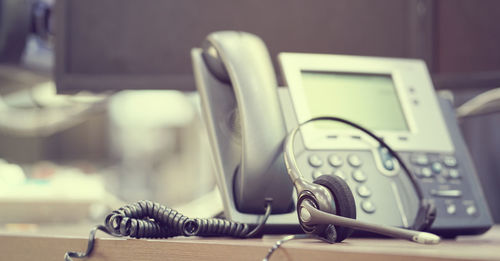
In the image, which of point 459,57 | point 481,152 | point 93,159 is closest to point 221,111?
point 459,57

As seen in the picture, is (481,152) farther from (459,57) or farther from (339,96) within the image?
(339,96)

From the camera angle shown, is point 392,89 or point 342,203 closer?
point 342,203

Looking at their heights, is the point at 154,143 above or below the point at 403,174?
below

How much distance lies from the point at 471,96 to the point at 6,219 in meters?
0.83

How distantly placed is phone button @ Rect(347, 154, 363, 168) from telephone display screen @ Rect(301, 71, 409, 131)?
0.14 feet

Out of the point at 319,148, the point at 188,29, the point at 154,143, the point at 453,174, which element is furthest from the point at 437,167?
the point at 154,143

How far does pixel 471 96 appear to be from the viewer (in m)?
1.09

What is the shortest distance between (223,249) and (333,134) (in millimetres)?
236

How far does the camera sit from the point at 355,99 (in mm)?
654

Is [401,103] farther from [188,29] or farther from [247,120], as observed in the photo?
[188,29]

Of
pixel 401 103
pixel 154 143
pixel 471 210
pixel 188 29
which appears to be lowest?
pixel 154 143

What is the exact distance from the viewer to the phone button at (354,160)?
58 cm

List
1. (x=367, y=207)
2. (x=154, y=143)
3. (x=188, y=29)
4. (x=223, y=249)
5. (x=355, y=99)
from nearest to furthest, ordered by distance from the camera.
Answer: (x=223, y=249)
(x=367, y=207)
(x=355, y=99)
(x=188, y=29)
(x=154, y=143)

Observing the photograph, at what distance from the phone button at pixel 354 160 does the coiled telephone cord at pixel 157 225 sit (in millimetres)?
104
